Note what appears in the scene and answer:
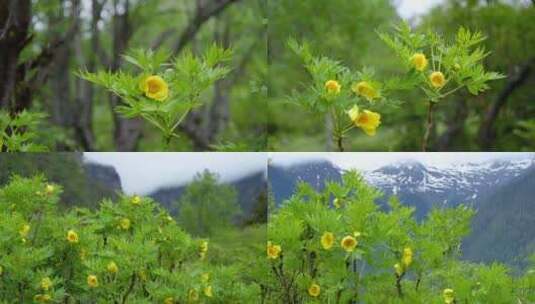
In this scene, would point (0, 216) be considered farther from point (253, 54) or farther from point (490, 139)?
point (253, 54)

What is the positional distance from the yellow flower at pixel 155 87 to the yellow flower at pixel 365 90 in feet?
1.36

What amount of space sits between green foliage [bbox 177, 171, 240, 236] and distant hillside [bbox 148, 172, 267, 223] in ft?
0.05

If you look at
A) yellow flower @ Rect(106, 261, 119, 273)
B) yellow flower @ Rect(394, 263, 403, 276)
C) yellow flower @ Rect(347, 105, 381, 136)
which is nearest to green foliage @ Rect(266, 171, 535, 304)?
yellow flower @ Rect(394, 263, 403, 276)

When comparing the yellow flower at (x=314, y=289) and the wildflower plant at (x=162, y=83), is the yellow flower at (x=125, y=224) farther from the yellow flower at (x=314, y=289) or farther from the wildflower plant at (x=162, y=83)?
the yellow flower at (x=314, y=289)

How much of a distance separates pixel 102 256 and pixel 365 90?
69cm

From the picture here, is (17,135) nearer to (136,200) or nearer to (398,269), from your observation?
(136,200)

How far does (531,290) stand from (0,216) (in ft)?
4.01

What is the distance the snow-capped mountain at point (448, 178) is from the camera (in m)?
1.95

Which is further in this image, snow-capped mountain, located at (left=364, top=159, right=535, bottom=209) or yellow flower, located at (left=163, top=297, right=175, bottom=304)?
snow-capped mountain, located at (left=364, top=159, right=535, bottom=209)

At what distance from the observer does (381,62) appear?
7.66 feet

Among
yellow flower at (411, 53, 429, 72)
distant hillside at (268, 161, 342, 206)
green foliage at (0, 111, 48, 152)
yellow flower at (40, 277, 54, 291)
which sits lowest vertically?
yellow flower at (40, 277, 54, 291)

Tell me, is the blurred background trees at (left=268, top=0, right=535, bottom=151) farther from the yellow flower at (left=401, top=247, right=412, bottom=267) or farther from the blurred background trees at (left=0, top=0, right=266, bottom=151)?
the blurred background trees at (left=0, top=0, right=266, bottom=151)

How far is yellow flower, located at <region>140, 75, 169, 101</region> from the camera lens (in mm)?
1755

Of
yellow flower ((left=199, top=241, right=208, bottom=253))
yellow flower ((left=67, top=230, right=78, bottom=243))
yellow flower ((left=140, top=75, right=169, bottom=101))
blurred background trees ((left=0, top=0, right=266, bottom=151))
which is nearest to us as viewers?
yellow flower ((left=140, top=75, right=169, bottom=101))
